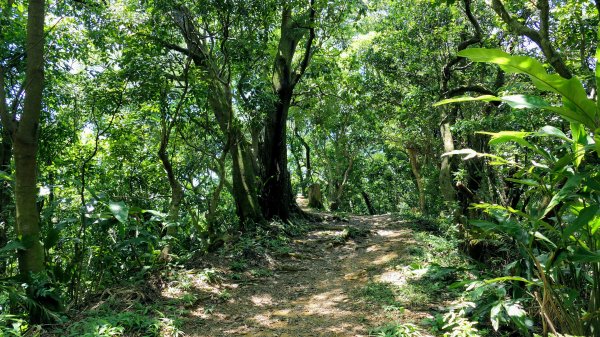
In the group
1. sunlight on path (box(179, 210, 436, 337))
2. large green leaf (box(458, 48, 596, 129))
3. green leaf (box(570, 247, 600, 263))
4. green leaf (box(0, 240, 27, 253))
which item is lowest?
sunlight on path (box(179, 210, 436, 337))

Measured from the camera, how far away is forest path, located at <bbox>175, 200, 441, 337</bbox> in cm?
454

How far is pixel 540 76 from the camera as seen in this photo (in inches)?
72.7

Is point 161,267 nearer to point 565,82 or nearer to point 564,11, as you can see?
point 565,82

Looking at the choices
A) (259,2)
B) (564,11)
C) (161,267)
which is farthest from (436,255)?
(259,2)

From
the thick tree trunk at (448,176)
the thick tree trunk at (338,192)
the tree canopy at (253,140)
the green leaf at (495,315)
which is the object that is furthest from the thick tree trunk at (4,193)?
the thick tree trunk at (338,192)

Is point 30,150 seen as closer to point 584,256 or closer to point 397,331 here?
point 397,331

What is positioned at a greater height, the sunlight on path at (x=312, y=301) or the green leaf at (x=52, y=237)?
the green leaf at (x=52, y=237)

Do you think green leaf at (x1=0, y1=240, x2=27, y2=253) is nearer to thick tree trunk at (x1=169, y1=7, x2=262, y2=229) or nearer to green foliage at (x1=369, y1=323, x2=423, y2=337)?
green foliage at (x1=369, y1=323, x2=423, y2=337)

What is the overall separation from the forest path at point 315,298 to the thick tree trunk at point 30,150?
1.81m

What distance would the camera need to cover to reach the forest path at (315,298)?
454cm

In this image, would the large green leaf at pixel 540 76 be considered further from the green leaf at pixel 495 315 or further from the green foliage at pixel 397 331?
the green foliage at pixel 397 331

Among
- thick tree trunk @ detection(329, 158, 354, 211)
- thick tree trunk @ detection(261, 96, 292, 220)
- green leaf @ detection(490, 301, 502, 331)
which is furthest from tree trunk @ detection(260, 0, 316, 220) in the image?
thick tree trunk @ detection(329, 158, 354, 211)

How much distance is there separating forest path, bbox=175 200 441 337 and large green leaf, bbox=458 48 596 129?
2948 millimetres

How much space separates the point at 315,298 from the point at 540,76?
182 inches
